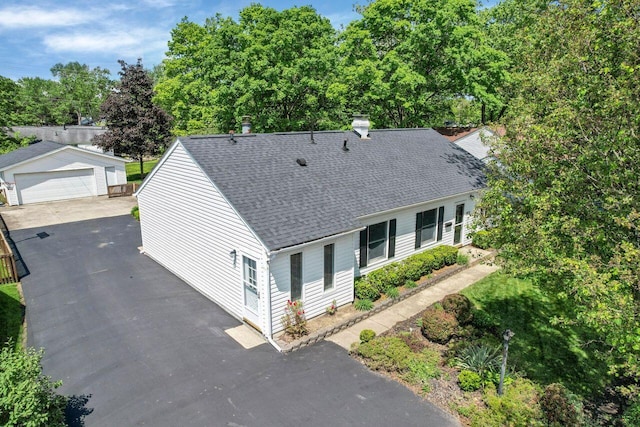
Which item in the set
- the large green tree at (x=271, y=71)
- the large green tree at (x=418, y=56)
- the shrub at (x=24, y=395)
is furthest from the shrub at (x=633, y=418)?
the large green tree at (x=271, y=71)

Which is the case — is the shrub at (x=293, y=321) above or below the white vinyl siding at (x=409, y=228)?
below

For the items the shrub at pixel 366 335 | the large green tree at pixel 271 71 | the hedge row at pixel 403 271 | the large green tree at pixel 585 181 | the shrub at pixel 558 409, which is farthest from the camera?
the large green tree at pixel 271 71

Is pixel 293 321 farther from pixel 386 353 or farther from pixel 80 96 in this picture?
pixel 80 96

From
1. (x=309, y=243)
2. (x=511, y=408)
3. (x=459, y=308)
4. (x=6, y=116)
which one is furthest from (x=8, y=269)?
(x=6, y=116)

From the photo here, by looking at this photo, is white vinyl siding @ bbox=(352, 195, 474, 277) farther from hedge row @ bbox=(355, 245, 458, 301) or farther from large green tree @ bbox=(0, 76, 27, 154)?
large green tree @ bbox=(0, 76, 27, 154)

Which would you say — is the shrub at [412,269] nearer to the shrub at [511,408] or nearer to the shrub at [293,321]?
the shrub at [293,321]

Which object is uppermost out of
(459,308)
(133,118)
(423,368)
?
(133,118)

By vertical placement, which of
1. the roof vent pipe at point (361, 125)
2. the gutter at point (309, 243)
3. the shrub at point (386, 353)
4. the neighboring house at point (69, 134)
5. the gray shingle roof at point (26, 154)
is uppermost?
the roof vent pipe at point (361, 125)
